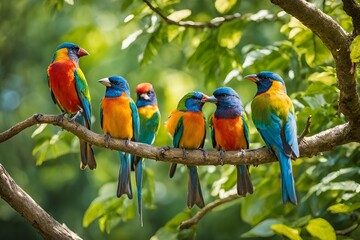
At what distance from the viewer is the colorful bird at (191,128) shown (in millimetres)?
5574

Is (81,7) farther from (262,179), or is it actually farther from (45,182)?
(262,179)

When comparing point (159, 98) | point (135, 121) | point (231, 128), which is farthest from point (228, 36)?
point (159, 98)

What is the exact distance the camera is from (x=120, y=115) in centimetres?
551

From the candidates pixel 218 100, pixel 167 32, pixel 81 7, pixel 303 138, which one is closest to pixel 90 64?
pixel 81 7

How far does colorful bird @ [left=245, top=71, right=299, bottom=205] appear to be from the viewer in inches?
193

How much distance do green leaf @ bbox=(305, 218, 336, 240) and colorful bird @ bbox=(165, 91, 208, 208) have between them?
1072 millimetres

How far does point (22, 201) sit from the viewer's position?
16.5ft

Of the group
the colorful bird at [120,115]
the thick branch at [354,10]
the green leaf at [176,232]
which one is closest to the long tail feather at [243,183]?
the colorful bird at [120,115]

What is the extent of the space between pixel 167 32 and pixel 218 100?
4.20ft

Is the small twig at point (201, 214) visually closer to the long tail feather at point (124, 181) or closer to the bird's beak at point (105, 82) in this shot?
the long tail feather at point (124, 181)

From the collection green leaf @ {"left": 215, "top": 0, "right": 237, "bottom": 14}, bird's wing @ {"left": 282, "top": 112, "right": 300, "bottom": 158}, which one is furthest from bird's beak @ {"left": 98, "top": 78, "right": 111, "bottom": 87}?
bird's wing @ {"left": 282, "top": 112, "right": 300, "bottom": 158}

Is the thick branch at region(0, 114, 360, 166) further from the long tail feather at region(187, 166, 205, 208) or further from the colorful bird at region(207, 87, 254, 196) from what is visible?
the long tail feather at region(187, 166, 205, 208)

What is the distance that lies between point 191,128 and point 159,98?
5.11 meters

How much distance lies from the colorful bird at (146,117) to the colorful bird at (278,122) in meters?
0.86
